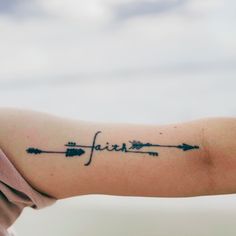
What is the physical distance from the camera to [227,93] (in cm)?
203

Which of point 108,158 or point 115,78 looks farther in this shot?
point 115,78

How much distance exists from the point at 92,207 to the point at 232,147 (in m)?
1.03

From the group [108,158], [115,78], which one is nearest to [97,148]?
[108,158]

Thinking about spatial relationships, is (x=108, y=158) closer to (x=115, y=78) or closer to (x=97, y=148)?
(x=97, y=148)

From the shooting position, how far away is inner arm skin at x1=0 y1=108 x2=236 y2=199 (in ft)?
2.52

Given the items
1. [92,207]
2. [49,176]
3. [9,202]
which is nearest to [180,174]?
[49,176]

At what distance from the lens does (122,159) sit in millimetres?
795

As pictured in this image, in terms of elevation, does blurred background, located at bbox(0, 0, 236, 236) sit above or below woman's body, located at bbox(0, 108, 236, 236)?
above

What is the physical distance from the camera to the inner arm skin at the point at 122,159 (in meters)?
0.77

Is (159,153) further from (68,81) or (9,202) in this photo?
(68,81)

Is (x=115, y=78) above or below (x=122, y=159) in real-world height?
above

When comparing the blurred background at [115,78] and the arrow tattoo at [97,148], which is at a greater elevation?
the blurred background at [115,78]

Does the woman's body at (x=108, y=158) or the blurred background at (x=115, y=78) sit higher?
the blurred background at (x=115, y=78)

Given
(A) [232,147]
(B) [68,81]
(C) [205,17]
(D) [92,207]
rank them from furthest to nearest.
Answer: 1. (B) [68,81]
2. (C) [205,17]
3. (D) [92,207]
4. (A) [232,147]
